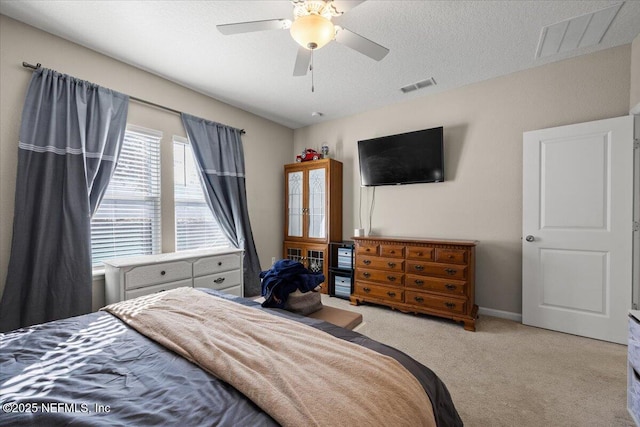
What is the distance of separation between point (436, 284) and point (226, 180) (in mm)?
2929

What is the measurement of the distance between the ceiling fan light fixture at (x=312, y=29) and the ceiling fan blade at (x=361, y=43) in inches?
4.9

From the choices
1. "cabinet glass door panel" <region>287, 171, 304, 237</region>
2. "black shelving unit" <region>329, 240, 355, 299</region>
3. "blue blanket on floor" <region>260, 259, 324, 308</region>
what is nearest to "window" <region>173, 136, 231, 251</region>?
"cabinet glass door panel" <region>287, 171, 304, 237</region>

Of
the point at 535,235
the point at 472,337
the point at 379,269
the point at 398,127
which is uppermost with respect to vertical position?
the point at 398,127

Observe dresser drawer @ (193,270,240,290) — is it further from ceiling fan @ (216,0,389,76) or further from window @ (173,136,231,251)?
ceiling fan @ (216,0,389,76)

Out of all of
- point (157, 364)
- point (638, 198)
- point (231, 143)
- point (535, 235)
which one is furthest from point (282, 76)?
point (638, 198)

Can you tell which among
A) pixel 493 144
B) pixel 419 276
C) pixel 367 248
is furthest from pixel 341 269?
pixel 493 144

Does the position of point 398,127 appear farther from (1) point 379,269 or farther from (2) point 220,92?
(2) point 220,92

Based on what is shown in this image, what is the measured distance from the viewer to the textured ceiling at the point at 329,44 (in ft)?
6.47

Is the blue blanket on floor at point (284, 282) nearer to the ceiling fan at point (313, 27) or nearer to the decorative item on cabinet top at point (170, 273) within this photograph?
the decorative item on cabinet top at point (170, 273)


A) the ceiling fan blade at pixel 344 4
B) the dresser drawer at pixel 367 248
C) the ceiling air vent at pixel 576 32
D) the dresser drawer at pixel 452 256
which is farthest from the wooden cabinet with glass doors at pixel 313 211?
the ceiling air vent at pixel 576 32

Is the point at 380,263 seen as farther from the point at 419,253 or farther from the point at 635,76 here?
the point at 635,76

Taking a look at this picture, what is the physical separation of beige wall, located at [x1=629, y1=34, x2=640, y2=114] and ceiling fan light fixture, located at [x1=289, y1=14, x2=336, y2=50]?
2.79m

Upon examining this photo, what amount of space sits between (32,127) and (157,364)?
2437mm

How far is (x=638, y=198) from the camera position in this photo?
228 cm
